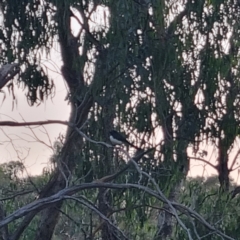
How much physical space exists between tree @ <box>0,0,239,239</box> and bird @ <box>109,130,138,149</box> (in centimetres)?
8

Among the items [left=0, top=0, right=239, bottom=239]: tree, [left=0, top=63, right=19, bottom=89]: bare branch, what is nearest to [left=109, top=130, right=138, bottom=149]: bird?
[left=0, top=0, right=239, bottom=239]: tree

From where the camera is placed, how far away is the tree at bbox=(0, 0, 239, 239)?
4.79 metres

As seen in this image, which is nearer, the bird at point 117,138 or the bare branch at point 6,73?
the bare branch at point 6,73

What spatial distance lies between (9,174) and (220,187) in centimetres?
184

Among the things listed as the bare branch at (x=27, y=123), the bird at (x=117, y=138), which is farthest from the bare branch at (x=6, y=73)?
the bird at (x=117, y=138)

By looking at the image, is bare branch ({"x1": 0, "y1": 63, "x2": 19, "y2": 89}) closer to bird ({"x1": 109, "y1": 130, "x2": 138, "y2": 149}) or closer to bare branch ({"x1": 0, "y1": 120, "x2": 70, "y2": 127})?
bare branch ({"x1": 0, "y1": 120, "x2": 70, "y2": 127})

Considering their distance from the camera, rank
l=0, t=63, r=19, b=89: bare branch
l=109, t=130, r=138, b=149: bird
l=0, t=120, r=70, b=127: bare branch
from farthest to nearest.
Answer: l=109, t=130, r=138, b=149: bird
l=0, t=120, r=70, b=127: bare branch
l=0, t=63, r=19, b=89: bare branch

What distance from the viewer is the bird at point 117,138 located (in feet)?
16.3

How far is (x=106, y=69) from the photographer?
4.84m

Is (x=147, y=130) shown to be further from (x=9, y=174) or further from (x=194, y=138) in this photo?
(x=9, y=174)

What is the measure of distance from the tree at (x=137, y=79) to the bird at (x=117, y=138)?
0.08 m

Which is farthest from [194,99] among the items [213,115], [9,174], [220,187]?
[9,174]

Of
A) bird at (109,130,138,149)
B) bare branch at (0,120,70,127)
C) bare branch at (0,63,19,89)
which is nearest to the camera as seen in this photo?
bare branch at (0,63,19,89)

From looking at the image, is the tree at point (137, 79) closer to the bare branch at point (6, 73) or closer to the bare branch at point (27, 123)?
the bare branch at point (27, 123)
